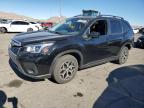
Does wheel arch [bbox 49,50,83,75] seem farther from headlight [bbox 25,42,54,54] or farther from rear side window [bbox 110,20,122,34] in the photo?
rear side window [bbox 110,20,122,34]

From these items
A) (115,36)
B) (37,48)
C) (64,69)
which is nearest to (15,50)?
(37,48)

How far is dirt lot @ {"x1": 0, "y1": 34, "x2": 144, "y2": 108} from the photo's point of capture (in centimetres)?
428

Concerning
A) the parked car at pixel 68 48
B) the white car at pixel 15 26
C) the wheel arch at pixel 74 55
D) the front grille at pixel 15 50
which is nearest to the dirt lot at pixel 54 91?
the parked car at pixel 68 48

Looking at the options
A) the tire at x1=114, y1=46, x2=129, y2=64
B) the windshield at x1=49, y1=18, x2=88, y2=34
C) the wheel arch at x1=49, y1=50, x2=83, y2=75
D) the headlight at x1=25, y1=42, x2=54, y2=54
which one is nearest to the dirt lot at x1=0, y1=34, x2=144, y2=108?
the wheel arch at x1=49, y1=50, x2=83, y2=75

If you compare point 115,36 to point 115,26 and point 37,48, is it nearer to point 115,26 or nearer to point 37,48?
point 115,26

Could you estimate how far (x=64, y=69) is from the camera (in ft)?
17.4

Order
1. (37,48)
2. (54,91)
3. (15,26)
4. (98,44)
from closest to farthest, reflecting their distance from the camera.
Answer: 1. (37,48)
2. (54,91)
3. (98,44)
4. (15,26)

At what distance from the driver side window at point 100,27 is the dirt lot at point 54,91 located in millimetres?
1414

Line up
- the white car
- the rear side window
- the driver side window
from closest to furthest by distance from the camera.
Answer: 1. the driver side window
2. the rear side window
3. the white car

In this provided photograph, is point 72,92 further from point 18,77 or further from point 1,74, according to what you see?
point 1,74

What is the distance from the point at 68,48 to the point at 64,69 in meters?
0.59

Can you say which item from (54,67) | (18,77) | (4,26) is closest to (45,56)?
(54,67)

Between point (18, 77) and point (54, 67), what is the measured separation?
1267 mm

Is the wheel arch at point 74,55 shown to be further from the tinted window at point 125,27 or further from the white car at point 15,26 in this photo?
the white car at point 15,26
